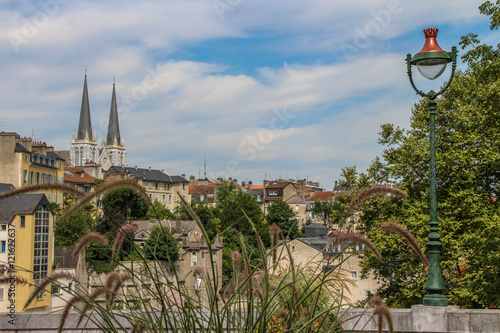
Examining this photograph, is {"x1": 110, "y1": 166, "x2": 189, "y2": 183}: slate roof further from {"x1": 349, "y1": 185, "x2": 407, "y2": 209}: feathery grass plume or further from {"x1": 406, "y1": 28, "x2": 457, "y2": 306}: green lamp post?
{"x1": 349, "y1": 185, "x2": 407, "y2": 209}: feathery grass plume

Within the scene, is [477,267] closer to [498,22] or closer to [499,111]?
[499,111]

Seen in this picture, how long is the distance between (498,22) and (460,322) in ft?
42.0

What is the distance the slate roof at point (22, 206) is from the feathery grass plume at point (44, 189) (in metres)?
38.7

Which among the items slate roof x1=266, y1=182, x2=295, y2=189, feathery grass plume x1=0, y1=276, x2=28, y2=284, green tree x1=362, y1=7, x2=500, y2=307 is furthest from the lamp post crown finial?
→ slate roof x1=266, y1=182, x2=295, y2=189

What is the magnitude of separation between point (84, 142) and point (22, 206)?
13707 cm

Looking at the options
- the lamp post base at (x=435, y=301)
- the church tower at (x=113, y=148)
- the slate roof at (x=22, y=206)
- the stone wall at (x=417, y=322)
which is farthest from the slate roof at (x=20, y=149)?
the church tower at (x=113, y=148)

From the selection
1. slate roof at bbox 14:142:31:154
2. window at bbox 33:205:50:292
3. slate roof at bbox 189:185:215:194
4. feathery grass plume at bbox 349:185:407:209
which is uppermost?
slate roof at bbox 14:142:31:154

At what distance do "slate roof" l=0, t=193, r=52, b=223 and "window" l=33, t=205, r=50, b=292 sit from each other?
52 cm

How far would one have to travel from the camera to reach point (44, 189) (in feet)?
10.9

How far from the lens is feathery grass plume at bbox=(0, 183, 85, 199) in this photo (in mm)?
3184

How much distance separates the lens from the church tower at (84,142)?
6619 inches

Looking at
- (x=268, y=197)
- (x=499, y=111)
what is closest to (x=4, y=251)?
(x=499, y=111)

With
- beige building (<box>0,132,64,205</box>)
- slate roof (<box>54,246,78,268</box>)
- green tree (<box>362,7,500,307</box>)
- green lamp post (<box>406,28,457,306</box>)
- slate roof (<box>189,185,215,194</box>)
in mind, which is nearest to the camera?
green lamp post (<box>406,28,457,306</box>)

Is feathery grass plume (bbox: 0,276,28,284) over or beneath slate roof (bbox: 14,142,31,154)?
beneath
